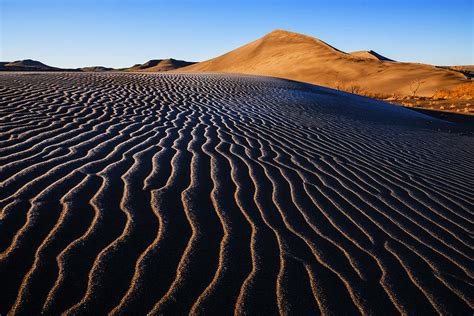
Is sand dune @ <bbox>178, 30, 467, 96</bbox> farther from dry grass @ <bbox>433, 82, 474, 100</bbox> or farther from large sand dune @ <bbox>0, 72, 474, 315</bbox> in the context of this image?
large sand dune @ <bbox>0, 72, 474, 315</bbox>

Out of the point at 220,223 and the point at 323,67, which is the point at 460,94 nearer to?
the point at 323,67

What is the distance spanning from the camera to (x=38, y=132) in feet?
17.1

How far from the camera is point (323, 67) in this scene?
4072 centimetres

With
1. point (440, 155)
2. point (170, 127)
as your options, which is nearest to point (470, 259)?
point (440, 155)

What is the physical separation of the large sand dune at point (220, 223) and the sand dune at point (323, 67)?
945 inches

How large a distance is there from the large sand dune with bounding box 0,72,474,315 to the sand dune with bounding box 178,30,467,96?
24.0m

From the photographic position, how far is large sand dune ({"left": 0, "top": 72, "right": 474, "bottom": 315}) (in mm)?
2191

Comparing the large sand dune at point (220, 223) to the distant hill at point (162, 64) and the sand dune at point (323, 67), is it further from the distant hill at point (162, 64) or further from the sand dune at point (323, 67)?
the distant hill at point (162, 64)

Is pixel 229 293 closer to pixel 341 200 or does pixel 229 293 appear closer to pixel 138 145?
pixel 341 200

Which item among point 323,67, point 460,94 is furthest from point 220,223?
point 323,67

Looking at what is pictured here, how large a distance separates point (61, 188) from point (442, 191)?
3.92 metres

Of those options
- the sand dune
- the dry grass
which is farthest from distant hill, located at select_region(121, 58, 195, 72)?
the dry grass

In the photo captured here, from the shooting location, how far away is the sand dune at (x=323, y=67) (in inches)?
1264

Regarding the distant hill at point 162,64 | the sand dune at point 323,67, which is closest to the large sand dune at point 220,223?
the sand dune at point 323,67
